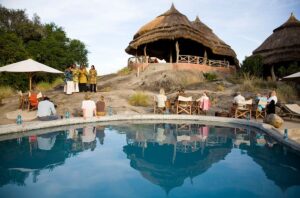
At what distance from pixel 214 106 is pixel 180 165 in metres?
9.45

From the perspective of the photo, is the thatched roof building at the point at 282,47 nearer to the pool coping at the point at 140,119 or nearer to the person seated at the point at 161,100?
the pool coping at the point at 140,119

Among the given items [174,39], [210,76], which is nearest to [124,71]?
[174,39]

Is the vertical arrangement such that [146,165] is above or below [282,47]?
below

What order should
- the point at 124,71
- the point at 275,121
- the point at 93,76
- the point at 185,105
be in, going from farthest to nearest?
the point at 124,71 → the point at 93,76 → the point at 185,105 → the point at 275,121

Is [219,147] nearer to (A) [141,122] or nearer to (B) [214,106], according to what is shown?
(A) [141,122]

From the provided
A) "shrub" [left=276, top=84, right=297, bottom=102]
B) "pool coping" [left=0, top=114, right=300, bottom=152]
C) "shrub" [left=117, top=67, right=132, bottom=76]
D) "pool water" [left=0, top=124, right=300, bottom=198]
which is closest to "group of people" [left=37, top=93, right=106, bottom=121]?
"pool coping" [left=0, top=114, right=300, bottom=152]

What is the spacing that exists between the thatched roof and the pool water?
17868 millimetres

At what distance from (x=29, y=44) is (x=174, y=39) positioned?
13.9 metres

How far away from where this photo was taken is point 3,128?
7.15 metres

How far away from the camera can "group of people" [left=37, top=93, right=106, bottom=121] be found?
8648 mm

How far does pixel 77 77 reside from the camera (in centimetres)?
1446

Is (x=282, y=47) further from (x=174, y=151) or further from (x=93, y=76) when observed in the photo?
(x=174, y=151)

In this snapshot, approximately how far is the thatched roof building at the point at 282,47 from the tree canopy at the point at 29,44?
2029cm

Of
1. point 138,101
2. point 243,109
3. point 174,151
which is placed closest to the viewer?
point 174,151
